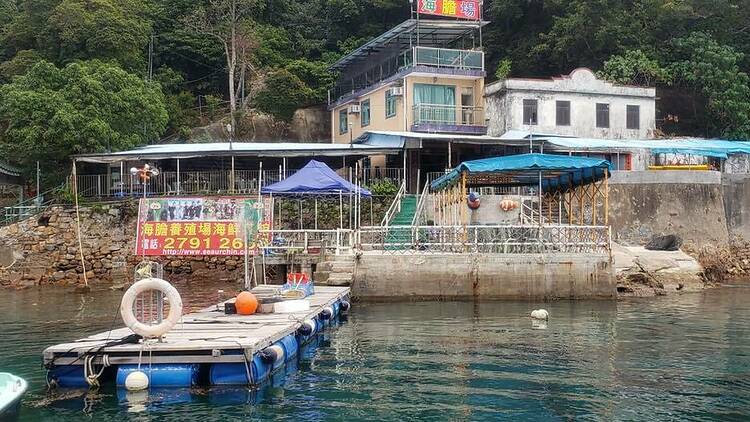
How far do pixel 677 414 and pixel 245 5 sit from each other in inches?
1587

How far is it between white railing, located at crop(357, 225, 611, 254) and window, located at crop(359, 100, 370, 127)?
55.1 ft

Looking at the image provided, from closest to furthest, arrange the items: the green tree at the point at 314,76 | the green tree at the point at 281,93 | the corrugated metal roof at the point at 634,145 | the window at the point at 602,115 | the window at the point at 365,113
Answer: the corrugated metal roof at the point at 634,145
the window at the point at 602,115
the window at the point at 365,113
the green tree at the point at 281,93
the green tree at the point at 314,76

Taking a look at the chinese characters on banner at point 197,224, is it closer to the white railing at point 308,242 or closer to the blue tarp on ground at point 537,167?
the white railing at point 308,242

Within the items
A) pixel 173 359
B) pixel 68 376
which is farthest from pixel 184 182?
pixel 173 359

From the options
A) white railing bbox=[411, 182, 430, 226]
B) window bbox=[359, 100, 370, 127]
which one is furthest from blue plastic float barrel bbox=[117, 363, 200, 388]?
window bbox=[359, 100, 370, 127]

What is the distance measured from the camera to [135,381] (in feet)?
35.2

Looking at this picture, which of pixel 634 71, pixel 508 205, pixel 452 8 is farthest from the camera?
pixel 634 71

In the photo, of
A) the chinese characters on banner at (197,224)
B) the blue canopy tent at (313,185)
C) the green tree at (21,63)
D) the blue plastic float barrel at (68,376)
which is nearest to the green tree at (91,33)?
the green tree at (21,63)

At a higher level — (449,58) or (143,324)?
(449,58)

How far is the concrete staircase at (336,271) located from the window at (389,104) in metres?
14.9

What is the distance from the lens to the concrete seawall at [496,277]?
68.3ft

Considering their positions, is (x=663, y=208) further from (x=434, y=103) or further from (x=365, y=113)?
(x=365, y=113)

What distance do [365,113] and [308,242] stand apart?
637 inches

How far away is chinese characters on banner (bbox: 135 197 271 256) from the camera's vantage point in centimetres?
2791
